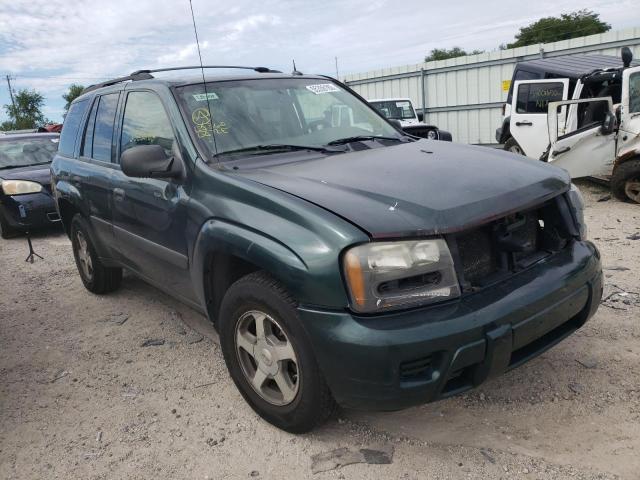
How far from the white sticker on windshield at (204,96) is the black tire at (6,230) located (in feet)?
20.0

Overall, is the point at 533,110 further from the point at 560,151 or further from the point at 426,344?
the point at 426,344

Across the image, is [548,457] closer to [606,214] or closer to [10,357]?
[10,357]

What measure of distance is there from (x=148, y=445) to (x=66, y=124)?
10.8 feet

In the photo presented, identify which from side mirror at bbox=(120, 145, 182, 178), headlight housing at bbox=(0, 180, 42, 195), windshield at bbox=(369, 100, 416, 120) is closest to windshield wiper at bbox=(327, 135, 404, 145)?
side mirror at bbox=(120, 145, 182, 178)

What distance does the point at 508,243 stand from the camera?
7.79ft

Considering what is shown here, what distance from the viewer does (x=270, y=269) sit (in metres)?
2.27

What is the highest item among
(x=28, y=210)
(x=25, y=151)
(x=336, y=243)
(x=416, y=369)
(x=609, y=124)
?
(x=25, y=151)

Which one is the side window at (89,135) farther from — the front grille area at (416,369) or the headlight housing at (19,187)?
the headlight housing at (19,187)

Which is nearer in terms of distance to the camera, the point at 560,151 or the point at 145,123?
the point at 145,123

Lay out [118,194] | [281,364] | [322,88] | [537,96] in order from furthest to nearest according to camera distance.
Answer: [537,96] < [322,88] < [118,194] < [281,364]

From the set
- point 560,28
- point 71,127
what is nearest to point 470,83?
point 71,127

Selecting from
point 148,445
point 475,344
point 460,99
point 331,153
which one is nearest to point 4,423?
point 148,445

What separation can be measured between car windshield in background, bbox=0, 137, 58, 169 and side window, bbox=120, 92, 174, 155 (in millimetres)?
5836

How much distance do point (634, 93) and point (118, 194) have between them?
271 inches
